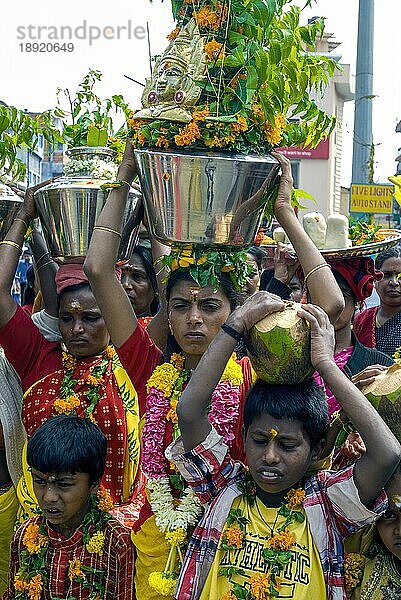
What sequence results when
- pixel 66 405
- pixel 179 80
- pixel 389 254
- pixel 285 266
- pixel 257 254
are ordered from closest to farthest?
pixel 179 80, pixel 66 405, pixel 285 266, pixel 257 254, pixel 389 254

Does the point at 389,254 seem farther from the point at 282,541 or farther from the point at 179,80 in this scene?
the point at 282,541

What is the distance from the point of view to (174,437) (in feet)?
10.7

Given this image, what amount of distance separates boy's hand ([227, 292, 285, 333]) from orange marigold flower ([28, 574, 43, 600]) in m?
1.40

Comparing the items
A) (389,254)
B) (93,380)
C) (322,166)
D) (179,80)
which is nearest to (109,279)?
(93,380)

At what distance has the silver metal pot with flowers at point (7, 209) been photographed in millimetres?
4363

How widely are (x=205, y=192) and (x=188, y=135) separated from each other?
21 centimetres

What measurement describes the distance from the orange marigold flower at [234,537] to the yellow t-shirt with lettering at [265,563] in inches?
0.9

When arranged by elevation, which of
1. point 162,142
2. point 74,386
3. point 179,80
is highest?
point 179,80

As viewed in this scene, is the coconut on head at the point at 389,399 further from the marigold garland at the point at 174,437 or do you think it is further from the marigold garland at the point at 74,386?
the marigold garland at the point at 74,386

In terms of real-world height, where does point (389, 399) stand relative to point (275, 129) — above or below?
below

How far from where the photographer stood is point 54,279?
4.61m

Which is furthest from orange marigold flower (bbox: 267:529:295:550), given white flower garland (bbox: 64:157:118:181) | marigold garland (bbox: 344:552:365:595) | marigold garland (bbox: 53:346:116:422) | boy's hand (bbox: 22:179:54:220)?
boy's hand (bbox: 22:179:54:220)

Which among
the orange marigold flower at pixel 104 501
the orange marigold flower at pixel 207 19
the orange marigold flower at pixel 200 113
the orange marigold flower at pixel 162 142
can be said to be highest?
the orange marigold flower at pixel 207 19

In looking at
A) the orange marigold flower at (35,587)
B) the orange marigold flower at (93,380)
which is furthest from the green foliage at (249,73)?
the orange marigold flower at (35,587)
